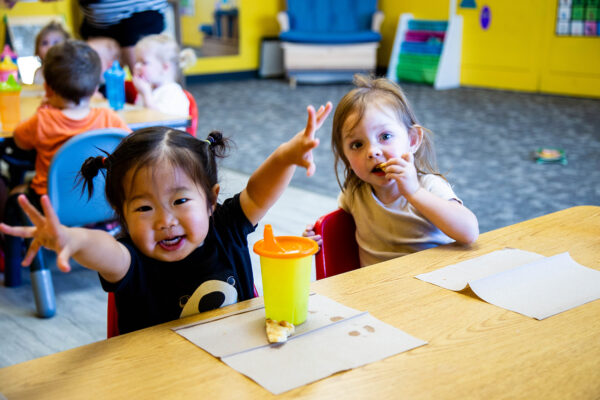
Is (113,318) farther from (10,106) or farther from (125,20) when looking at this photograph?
(125,20)

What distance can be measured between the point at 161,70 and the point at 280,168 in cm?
266

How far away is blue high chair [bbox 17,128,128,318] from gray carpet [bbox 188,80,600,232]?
128 cm

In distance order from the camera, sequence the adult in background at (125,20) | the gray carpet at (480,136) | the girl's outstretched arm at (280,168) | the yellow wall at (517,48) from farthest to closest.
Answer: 1. the yellow wall at (517,48)
2. the adult in background at (125,20)
3. the gray carpet at (480,136)
4. the girl's outstretched arm at (280,168)

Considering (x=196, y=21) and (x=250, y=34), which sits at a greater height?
(x=196, y=21)

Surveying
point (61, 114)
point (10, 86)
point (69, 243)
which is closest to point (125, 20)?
point (10, 86)

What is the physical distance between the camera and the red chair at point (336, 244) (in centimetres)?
153

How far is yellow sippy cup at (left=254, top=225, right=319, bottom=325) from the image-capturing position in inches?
34.4

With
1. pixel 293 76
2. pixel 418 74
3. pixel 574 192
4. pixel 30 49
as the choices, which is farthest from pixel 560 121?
pixel 30 49

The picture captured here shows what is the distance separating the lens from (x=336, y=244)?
1586 mm

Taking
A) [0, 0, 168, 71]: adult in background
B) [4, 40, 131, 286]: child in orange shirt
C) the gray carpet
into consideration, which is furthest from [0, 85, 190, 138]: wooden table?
the gray carpet

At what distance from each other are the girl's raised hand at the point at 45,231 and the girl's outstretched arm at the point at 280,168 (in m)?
0.33

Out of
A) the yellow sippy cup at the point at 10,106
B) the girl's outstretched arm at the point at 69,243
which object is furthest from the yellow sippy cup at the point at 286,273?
the yellow sippy cup at the point at 10,106

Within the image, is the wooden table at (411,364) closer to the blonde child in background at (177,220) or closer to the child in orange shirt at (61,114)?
the blonde child in background at (177,220)

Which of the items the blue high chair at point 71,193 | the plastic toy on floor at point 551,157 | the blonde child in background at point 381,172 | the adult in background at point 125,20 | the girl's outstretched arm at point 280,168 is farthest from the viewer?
the plastic toy on floor at point 551,157
